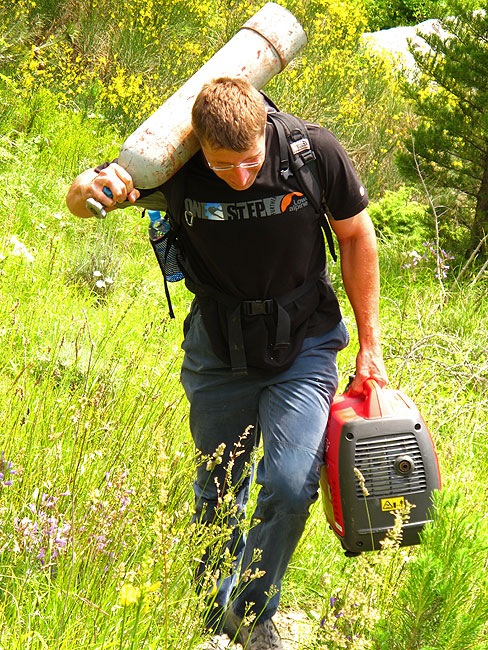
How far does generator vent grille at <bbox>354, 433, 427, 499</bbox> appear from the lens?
8.34 ft

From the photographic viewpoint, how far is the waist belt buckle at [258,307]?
2734 mm

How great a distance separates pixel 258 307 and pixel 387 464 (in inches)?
27.3

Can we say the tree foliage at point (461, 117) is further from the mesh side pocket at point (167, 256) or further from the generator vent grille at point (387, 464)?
the generator vent grille at point (387, 464)

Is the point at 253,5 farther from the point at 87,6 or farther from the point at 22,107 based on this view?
the point at 22,107

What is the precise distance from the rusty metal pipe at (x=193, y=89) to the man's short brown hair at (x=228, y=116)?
0.10m

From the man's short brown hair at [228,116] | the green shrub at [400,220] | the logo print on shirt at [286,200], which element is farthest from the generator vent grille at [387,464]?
the green shrub at [400,220]

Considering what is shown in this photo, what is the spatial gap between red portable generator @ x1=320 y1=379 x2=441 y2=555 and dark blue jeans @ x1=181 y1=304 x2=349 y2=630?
0.13 m

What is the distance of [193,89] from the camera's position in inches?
104

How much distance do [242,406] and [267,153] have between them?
0.92 meters

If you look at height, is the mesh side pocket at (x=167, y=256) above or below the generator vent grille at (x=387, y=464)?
above

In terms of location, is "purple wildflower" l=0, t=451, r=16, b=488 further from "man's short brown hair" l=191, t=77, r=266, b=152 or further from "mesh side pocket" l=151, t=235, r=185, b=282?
"man's short brown hair" l=191, t=77, r=266, b=152

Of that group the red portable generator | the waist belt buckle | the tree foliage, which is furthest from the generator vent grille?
the tree foliage

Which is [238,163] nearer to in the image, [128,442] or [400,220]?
[128,442]

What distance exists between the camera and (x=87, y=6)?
9312 millimetres
